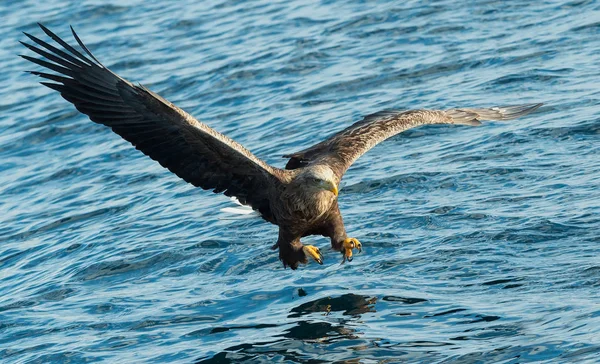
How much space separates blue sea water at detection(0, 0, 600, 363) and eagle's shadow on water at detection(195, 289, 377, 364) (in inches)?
0.9

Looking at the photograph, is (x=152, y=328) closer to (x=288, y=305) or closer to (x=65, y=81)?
(x=288, y=305)

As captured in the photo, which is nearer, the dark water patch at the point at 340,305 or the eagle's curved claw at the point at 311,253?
the dark water patch at the point at 340,305

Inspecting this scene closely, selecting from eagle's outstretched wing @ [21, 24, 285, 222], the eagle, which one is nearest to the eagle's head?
the eagle

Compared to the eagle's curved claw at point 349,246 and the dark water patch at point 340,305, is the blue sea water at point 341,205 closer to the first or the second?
the dark water patch at point 340,305

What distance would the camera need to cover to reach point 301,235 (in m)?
7.59

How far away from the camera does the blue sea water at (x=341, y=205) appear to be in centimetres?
693

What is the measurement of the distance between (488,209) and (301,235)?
182 cm

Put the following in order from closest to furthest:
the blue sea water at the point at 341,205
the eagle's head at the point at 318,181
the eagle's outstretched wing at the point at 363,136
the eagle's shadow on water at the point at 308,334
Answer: the eagle's shadow on water at the point at 308,334, the blue sea water at the point at 341,205, the eagle's head at the point at 318,181, the eagle's outstretched wing at the point at 363,136

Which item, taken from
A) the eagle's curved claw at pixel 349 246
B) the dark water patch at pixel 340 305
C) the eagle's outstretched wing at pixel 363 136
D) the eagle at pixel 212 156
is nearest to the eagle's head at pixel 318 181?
the eagle at pixel 212 156

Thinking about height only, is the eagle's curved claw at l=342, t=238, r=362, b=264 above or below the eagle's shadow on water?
above

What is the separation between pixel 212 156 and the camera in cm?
756

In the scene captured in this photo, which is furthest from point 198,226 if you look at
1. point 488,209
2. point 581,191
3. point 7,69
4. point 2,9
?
point 2,9

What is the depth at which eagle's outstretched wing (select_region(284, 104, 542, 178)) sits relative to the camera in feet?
25.5

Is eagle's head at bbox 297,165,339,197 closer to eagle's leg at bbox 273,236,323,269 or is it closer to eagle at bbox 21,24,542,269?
eagle at bbox 21,24,542,269
